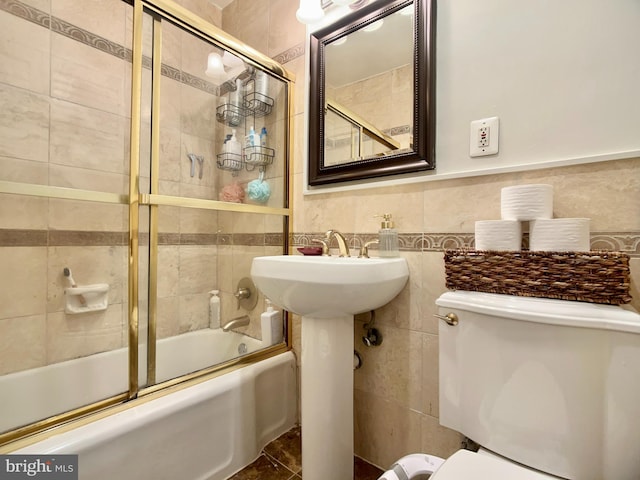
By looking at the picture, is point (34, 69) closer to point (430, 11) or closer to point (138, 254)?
point (138, 254)

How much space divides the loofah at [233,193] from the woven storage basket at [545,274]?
0.95m

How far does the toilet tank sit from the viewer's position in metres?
0.60

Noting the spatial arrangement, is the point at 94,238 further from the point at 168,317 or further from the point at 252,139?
the point at 252,139

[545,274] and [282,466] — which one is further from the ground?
[545,274]

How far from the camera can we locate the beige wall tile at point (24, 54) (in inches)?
42.4

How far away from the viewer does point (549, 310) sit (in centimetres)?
67

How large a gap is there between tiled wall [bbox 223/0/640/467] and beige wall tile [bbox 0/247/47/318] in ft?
3.63

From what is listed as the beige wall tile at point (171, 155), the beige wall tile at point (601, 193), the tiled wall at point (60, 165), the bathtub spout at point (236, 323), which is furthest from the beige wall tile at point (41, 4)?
the beige wall tile at point (601, 193)

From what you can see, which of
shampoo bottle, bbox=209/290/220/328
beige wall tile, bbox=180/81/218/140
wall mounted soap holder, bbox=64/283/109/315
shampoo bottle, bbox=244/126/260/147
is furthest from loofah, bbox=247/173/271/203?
wall mounted soap holder, bbox=64/283/109/315

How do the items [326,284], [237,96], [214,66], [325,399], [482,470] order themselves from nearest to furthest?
[482,470] → [326,284] → [325,399] → [214,66] → [237,96]

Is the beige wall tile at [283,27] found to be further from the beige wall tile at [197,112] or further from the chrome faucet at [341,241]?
the chrome faucet at [341,241]

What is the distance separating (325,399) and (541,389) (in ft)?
1.97

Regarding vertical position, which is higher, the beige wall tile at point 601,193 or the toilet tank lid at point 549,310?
the beige wall tile at point 601,193

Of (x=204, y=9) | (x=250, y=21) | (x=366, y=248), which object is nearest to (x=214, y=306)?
(x=366, y=248)
